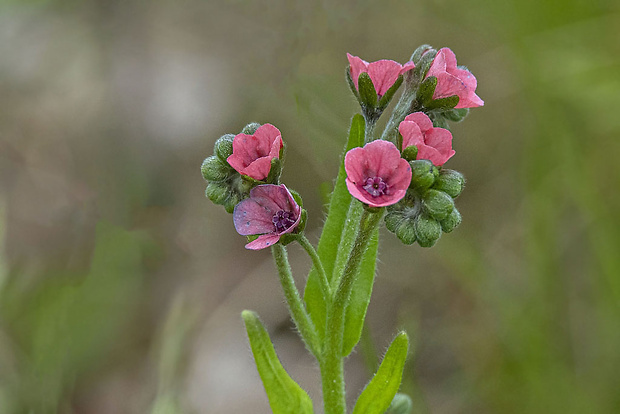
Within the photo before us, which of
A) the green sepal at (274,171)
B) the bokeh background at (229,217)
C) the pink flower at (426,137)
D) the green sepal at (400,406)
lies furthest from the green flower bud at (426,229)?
the bokeh background at (229,217)

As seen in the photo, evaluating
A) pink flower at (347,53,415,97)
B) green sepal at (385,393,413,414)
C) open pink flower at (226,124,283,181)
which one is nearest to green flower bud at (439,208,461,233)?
pink flower at (347,53,415,97)

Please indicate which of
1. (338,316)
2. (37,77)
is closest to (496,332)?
(338,316)

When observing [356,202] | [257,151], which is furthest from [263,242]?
[356,202]

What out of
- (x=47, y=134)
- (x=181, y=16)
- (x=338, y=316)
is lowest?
(x=338, y=316)

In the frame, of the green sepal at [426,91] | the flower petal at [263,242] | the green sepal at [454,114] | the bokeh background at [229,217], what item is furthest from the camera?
the bokeh background at [229,217]

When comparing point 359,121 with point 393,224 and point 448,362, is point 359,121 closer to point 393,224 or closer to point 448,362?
point 393,224

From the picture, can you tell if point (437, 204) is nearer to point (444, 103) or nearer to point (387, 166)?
point (387, 166)

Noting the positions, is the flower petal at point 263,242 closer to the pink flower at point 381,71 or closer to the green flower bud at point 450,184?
the green flower bud at point 450,184
